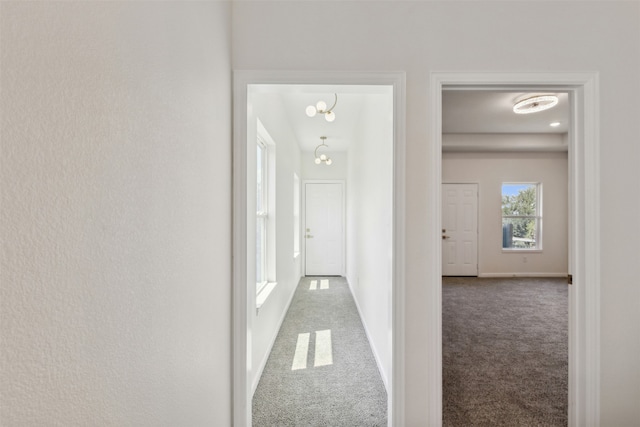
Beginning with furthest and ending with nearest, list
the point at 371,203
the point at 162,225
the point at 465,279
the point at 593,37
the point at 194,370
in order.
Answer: the point at 465,279 < the point at 371,203 < the point at 593,37 < the point at 194,370 < the point at 162,225

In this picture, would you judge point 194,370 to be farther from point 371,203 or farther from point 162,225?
point 371,203

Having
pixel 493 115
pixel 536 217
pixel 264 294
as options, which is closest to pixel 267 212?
pixel 264 294

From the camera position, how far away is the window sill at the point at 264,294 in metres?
2.58

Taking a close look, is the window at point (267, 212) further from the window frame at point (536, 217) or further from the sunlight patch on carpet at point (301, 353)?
the window frame at point (536, 217)

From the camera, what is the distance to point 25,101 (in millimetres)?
503

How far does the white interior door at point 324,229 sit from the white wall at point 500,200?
2323mm

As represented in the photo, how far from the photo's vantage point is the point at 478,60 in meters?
1.58

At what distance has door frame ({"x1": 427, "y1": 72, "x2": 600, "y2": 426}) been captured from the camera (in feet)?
5.10

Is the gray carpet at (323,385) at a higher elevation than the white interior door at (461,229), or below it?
below

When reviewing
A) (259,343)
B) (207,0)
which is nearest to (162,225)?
(207,0)

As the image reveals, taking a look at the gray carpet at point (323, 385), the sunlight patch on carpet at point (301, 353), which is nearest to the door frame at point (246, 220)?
the gray carpet at point (323, 385)

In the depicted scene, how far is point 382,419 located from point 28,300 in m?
2.06

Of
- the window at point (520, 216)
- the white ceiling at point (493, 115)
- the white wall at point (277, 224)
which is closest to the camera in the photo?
the white wall at point (277, 224)

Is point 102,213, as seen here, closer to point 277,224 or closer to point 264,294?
point 264,294
